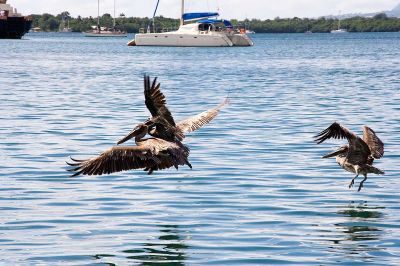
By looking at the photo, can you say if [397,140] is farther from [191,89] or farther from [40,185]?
[191,89]

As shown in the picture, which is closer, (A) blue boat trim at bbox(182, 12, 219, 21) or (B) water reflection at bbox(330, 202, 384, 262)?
(B) water reflection at bbox(330, 202, 384, 262)

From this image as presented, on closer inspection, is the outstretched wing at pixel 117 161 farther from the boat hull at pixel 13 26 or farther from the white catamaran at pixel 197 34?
the boat hull at pixel 13 26

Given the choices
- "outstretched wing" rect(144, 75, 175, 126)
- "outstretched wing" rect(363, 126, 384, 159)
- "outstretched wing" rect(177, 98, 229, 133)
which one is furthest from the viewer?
"outstretched wing" rect(363, 126, 384, 159)

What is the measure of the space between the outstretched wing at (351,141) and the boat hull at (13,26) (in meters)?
131

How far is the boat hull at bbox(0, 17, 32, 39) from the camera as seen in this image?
142875 mm

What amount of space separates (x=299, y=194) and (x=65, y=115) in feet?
44.7

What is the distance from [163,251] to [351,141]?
12.8ft

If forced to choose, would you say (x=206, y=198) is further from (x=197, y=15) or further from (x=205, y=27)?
(x=197, y=15)

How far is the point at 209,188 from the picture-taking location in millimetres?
15766

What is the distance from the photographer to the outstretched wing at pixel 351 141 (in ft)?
46.3

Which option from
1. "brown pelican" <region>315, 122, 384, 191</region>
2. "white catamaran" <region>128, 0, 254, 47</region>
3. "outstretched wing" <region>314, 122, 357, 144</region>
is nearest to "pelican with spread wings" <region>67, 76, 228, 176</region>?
"outstretched wing" <region>314, 122, 357, 144</region>

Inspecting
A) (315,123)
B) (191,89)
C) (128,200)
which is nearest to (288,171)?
(128,200)

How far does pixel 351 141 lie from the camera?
14.6m

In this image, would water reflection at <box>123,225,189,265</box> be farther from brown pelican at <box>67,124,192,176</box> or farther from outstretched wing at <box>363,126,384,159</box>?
outstretched wing at <box>363,126,384,159</box>
